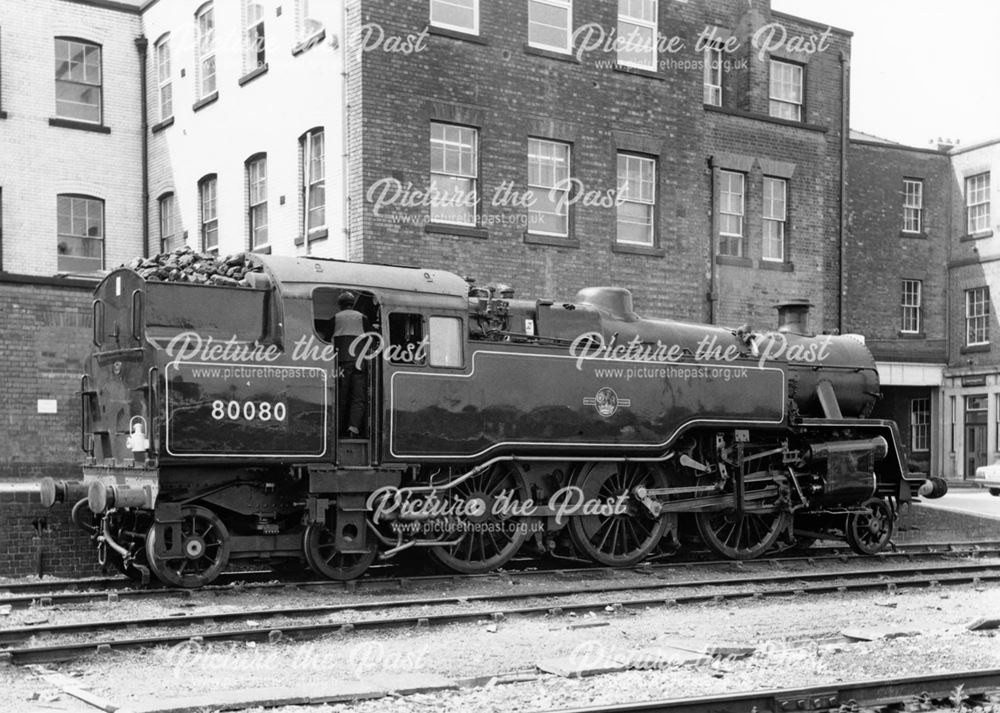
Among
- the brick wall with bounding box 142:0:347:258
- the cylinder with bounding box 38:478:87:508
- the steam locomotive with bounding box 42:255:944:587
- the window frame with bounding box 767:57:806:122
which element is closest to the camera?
the steam locomotive with bounding box 42:255:944:587

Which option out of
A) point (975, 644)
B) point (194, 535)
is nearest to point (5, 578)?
point (194, 535)

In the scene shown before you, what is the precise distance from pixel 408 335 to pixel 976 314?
20890 millimetres

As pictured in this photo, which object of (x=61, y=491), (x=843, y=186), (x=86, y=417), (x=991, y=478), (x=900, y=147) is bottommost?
(x=991, y=478)

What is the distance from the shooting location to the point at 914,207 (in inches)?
1120

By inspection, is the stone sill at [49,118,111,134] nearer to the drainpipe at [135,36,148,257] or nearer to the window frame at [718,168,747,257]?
the drainpipe at [135,36,148,257]

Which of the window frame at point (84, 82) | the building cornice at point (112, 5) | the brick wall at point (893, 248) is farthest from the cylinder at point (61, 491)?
the brick wall at point (893, 248)

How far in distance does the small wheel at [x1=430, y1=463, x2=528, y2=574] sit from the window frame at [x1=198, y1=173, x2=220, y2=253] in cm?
1016

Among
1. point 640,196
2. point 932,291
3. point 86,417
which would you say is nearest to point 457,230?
point 640,196

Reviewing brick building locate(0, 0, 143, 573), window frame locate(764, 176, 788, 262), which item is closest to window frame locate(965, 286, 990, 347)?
window frame locate(764, 176, 788, 262)

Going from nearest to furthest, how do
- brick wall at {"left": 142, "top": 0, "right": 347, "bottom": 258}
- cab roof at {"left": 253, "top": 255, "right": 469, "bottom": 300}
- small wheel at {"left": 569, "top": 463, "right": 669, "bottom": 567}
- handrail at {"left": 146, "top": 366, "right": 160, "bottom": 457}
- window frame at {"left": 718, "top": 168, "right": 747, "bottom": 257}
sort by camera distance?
handrail at {"left": 146, "top": 366, "right": 160, "bottom": 457}
cab roof at {"left": 253, "top": 255, "right": 469, "bottom": 300}
small wheel at {"left": 569, "top": 463, "right": 669, "bottom": 567}
brick wall at {"left": 142, "top": 0, "right": 347, "bottom": 258}
window frame at {"left": 718, "top": 168, "right": 747, "bottom": 257}

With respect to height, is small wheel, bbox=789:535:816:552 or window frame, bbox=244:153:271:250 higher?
window frame, bbox=244:153:271:250

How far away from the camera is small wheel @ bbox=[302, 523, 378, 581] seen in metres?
11.2

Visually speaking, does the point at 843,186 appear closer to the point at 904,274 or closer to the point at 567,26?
the point at 904,274

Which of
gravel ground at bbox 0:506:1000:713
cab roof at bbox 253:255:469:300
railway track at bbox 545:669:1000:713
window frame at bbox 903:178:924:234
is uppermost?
window frame at bbox 903:178:924:234
